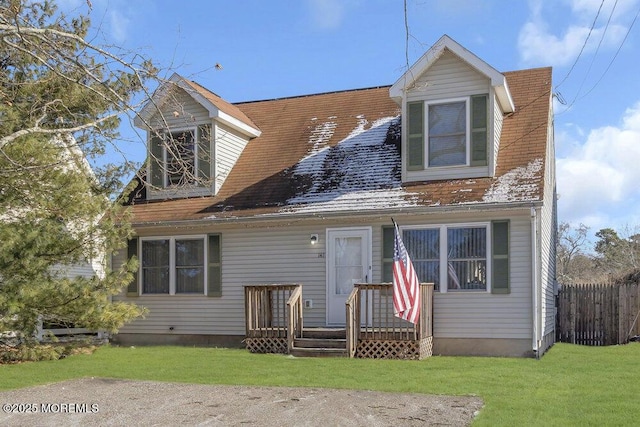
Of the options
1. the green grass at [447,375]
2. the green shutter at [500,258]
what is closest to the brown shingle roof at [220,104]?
the green grass at [447,375]

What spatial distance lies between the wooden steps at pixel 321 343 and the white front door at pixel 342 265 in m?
0.76

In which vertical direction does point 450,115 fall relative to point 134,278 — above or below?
above

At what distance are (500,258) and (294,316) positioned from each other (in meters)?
4.00

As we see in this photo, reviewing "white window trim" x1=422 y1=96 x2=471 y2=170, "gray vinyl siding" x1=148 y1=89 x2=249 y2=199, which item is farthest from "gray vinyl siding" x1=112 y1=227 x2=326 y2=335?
"white window trim" x1=422 y1=96 x2=471 y2=170

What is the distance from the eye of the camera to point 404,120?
1483 centimetres

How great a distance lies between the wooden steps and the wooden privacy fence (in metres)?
6.73

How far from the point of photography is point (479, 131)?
1430 cm

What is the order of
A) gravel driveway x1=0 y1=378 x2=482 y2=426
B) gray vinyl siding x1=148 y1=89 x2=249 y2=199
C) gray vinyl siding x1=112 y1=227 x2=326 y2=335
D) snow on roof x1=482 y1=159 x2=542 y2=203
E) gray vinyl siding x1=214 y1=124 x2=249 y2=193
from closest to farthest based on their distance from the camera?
gravel driveway x1=0 y1=378 x2=482 y2=426 → snow on roof x1=482 y1=159 x2=542 y2=203 → gray vinyl siding x1=112 y1=227 x2=326 y2=335 → gray vinyl siding x1=148 y1=89 x2=249 y2=199 → gray vinyl siding x1=214 y1=124 x2=249 y2=193

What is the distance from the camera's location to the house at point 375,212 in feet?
44.1

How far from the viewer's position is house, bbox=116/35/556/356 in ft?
44.1

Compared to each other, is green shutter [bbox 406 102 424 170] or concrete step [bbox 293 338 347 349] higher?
green shutter [bbox 406 102 424 170]

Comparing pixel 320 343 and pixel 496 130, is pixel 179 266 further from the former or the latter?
pixel 496 130

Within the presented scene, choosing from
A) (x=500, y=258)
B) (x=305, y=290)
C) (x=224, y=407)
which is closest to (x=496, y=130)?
(x=500, y=258)

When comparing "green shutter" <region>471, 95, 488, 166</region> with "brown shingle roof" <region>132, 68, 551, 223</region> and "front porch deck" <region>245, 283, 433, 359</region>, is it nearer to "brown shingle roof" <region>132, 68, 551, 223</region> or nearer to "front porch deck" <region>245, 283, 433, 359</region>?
"brown shingle roof" <region>132, 68, 551, 223</region>
